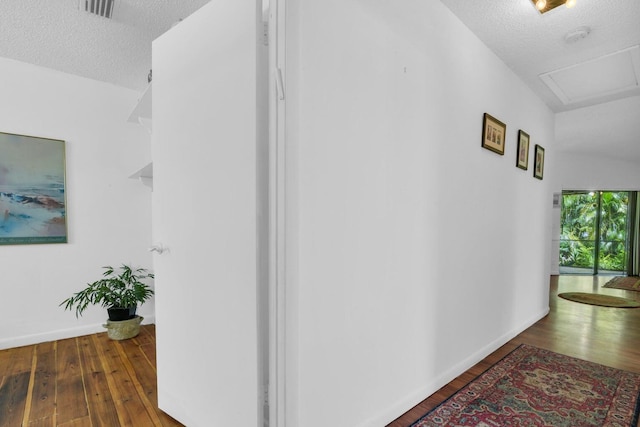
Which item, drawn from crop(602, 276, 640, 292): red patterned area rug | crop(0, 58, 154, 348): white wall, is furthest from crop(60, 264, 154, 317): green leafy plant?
crop(602, 276, 640, 292): red patterned area rug

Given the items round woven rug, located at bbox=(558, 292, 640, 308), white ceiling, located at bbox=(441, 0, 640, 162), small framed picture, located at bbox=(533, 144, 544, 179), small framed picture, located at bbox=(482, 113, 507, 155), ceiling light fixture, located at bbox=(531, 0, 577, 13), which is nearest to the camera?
ceiling light fixture, located at bbox=(531, 0, 577, 13)

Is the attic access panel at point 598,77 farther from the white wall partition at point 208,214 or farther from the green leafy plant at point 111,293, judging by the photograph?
the green leafy plant at point 111,293

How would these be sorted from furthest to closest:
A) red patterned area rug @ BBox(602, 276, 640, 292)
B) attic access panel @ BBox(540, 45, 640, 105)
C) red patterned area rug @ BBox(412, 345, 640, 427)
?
red patterned area rug @ BBox(602, 276, 640, 292) → attic access panel @ BBox(540, 45, 640, 105) → red patterned area rug @ BBox(412, 345, 640, 427)

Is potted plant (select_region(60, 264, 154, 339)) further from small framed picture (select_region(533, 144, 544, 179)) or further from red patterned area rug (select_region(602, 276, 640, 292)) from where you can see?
red patterned area rug (select_region(602, 276, 640, 292))

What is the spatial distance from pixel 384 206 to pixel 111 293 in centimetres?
268

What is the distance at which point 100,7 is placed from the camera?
2006mm

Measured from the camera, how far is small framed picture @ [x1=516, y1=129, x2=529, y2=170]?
285cm

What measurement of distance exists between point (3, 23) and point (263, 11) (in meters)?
2.15

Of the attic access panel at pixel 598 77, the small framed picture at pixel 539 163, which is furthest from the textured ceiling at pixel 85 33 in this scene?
the small framed picture at pixel 539 163

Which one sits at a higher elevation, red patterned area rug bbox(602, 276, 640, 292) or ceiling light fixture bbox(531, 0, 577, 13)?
ceiling light fixture bbox(531, 0, 577, 13)

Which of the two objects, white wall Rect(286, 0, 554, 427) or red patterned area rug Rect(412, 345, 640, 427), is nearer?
white wall Rect(286, 0, 554, 427)

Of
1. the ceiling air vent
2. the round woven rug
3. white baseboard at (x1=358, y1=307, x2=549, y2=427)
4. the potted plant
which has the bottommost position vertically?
the round woven rug

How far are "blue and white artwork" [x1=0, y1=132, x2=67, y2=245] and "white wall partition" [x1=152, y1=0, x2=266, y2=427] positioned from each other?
1837 mm

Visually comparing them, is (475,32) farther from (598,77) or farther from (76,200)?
(76,200)
